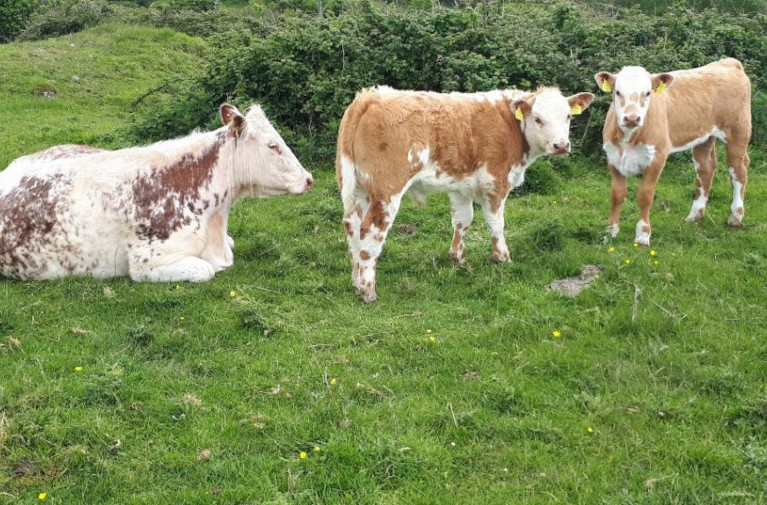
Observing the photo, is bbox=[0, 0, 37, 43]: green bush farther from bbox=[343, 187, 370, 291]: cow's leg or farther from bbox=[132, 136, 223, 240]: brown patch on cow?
bbox=[343, 187, 370, 291]: cow's leg

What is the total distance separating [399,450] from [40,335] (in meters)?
3.62

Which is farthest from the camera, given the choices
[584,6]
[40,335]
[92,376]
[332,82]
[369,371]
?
[584,6]

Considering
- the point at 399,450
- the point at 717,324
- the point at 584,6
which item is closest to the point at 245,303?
the point at 399,450

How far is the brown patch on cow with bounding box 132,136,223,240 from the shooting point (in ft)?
25.8

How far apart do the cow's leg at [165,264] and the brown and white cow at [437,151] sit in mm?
1642

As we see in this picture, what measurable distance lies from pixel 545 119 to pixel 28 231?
5.65 meters

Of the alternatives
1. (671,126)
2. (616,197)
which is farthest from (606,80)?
(616,197)

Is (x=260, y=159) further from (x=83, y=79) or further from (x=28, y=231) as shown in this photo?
(x=83, y=79)

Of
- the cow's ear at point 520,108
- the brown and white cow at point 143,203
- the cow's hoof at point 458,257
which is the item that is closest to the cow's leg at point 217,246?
the brown and white cow at point 143,203

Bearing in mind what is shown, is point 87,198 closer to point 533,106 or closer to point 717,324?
point 533,106

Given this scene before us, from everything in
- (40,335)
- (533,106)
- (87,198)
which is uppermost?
(533,106)

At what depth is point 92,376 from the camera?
5.60m

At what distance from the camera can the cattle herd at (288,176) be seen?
738 cm

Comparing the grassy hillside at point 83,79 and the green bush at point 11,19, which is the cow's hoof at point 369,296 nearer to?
the grassy hillside at point 83,79
